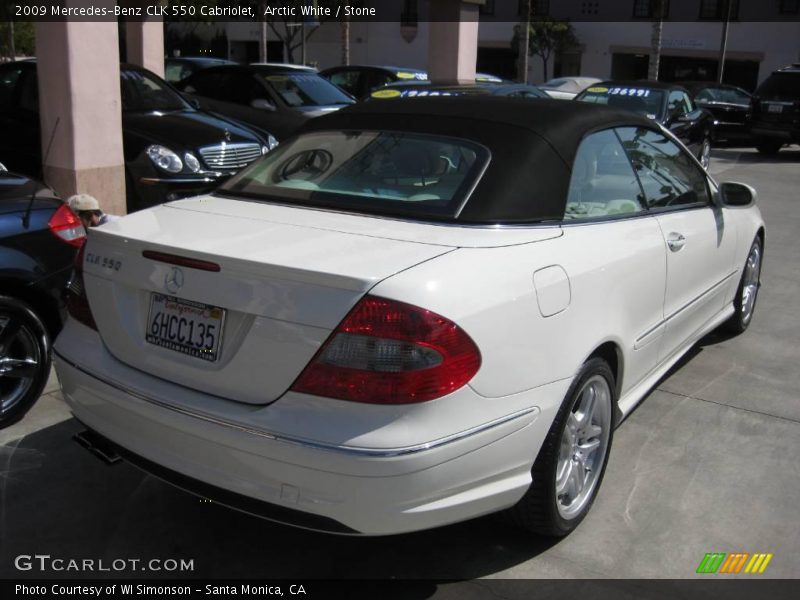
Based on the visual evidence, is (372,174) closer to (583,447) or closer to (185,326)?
(185,326)

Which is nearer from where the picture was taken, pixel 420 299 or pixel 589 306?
pixel 420 299

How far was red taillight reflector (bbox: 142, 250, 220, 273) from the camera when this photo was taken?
282 cm

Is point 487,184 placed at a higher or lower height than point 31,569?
higher

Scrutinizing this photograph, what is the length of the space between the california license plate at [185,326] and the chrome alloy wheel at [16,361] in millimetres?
1514

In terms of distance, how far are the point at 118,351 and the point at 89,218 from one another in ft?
8.53

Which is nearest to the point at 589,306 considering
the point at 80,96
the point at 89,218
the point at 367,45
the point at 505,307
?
the point at 505,307

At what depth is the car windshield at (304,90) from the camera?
38.0 ft

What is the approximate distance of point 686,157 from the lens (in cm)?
484

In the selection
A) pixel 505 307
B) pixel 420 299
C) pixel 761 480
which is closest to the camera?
pixel 420 299

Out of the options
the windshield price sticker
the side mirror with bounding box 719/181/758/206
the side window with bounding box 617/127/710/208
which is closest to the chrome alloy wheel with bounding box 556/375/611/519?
the side window with bounding box 617/127/710/208

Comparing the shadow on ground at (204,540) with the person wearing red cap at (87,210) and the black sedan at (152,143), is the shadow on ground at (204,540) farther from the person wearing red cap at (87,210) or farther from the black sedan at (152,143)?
the black sedan at (152,143)

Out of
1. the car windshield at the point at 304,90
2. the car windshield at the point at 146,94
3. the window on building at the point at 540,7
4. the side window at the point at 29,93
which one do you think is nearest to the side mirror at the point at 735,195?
the car windshield at the point at 146,94

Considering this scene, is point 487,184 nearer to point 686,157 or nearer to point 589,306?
point 589,306

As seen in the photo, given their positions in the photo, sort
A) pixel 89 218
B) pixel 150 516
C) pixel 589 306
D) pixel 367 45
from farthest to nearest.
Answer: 1. pixel 367 45
2. pixel 89 218
3. pixel 150 516
4. pixel 589 306
